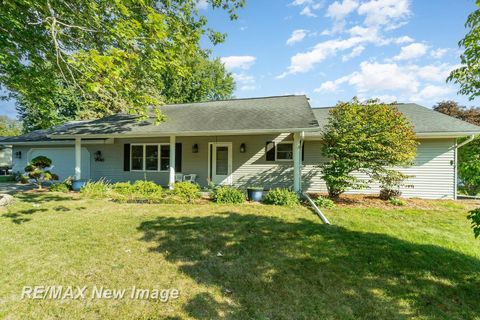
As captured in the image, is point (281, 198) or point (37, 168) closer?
point (281, 198)

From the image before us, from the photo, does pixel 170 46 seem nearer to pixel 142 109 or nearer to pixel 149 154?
pixel 142 109

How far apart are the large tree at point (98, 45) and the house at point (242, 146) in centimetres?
225

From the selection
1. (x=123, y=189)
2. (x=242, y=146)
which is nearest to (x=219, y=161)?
(x=242, y=146)

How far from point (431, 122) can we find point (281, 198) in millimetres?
7696

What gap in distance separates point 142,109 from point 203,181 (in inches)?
Result: 202

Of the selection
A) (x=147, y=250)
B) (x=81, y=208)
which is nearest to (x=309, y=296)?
(x=147, y=250)

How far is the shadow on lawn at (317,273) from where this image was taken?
288 cm

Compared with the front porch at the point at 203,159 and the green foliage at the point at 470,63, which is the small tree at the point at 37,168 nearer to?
the front porch at the point at 203,159

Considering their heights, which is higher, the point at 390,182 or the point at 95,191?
the point at 390,182

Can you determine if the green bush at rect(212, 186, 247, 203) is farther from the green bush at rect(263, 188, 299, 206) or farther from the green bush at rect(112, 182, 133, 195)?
the green bush at rect(112, 182, 133, 195)

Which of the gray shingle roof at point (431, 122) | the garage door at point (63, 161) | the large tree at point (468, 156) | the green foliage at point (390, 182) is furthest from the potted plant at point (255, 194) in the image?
the garage door at point (63, 161)

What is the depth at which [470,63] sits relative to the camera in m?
5.55

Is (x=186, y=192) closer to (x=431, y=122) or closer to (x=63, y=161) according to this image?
(x=431, y=122)

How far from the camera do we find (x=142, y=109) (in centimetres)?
744
